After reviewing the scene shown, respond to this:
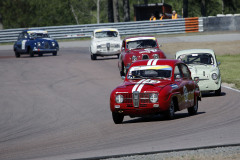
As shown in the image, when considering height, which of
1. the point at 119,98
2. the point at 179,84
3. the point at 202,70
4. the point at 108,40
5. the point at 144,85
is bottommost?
the point at 108,40

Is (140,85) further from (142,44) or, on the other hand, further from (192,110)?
(142,44)

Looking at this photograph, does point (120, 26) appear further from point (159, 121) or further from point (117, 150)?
point (117, 150)

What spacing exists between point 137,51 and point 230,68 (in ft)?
19.1

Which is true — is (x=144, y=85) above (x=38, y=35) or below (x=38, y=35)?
above

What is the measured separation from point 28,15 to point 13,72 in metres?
61.1

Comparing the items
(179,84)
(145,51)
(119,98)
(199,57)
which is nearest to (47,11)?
(145,51)

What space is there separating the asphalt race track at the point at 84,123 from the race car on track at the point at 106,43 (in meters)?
3.85

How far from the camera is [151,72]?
13172 mm

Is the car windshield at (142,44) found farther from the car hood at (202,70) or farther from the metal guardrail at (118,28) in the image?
the metal guardrail at (118,28)

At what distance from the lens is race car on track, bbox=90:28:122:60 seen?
93.1 ft

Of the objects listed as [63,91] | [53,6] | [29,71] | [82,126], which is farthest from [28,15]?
[82,126]

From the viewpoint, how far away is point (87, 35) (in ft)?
138

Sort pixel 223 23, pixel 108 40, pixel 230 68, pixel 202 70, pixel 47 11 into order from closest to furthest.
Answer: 1. pixel 202 70
2. pixel 230 68
3. pixel 108 40
4. pixel 223 23
5. pixel 47 11

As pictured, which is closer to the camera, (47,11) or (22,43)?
(22,43)
